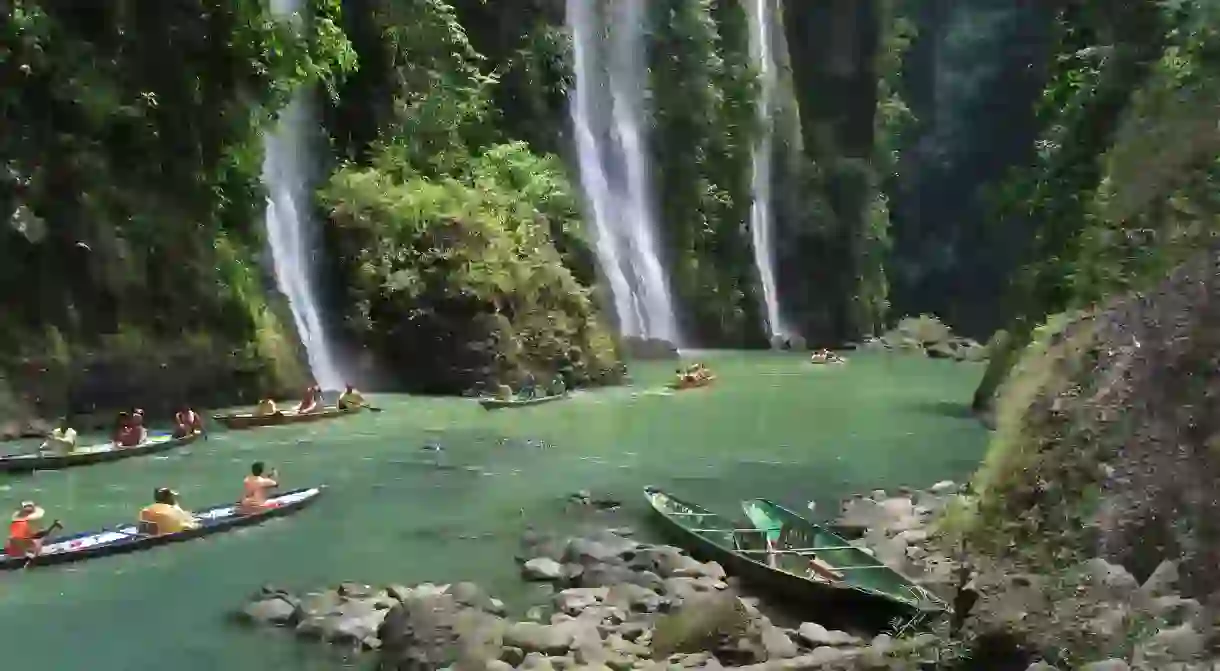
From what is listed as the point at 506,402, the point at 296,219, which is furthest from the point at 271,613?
the point at 296,219

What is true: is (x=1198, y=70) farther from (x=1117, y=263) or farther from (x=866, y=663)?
(x=866, y=663)

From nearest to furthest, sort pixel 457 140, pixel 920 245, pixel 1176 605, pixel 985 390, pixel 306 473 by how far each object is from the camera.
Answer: pixel 1176 605, pixel 306 473, pixel 985 390, pixel 457 140, pixel 920 245

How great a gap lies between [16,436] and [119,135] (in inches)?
186

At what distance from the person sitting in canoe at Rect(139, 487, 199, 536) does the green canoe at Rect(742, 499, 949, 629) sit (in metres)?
5.06

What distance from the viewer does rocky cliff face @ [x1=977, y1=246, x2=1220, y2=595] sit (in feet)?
17.2

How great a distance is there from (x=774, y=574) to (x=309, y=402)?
35.1 feet

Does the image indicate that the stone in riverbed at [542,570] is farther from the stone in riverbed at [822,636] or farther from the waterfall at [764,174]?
the waterfall at [764,174]

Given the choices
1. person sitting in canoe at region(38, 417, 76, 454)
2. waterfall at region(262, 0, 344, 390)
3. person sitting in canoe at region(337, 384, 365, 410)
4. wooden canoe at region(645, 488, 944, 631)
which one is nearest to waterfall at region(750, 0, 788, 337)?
waterfall at region(262, 0, 344, 390)

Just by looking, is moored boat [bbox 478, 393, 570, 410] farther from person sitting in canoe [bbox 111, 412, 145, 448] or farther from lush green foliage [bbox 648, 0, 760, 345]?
lush green foliage [bbox 648, 0, 760, 345]

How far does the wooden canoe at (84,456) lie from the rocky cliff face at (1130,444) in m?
10.4

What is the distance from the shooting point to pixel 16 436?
47.9 ft

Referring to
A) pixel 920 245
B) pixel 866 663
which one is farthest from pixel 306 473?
pixel 920 245

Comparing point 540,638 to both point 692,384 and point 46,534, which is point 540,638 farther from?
point 692,384

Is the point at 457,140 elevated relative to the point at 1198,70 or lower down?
elevated
